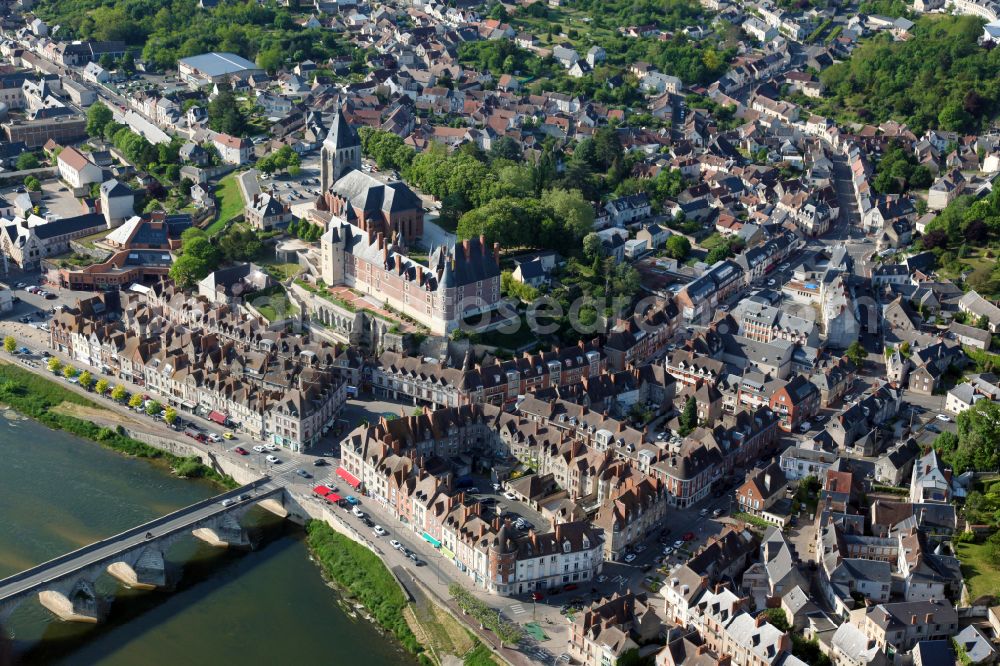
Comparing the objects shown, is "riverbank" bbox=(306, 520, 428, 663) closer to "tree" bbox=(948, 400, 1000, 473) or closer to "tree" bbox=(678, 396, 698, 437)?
"tree" bbox=(678, 396, 698, 437)

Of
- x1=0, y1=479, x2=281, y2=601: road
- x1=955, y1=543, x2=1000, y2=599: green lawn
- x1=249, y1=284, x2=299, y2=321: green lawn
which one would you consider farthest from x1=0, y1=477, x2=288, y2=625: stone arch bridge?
x1=955, y1=543, x2=1000, y2=599: green lawn

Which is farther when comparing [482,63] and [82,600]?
[482,63]

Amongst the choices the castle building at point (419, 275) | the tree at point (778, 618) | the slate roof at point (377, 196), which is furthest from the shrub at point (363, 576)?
the slate roof at point (377, 196)

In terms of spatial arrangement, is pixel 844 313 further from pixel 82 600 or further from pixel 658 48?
pixel 658 48

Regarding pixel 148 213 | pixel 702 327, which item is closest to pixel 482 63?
pixel 148 213

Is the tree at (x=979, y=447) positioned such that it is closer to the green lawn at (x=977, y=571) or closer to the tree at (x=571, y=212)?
the green lawn at (x=977, y=571)

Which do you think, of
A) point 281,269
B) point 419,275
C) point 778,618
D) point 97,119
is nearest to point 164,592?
point 419,275

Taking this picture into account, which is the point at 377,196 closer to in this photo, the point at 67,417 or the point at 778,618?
the point at 67,417
